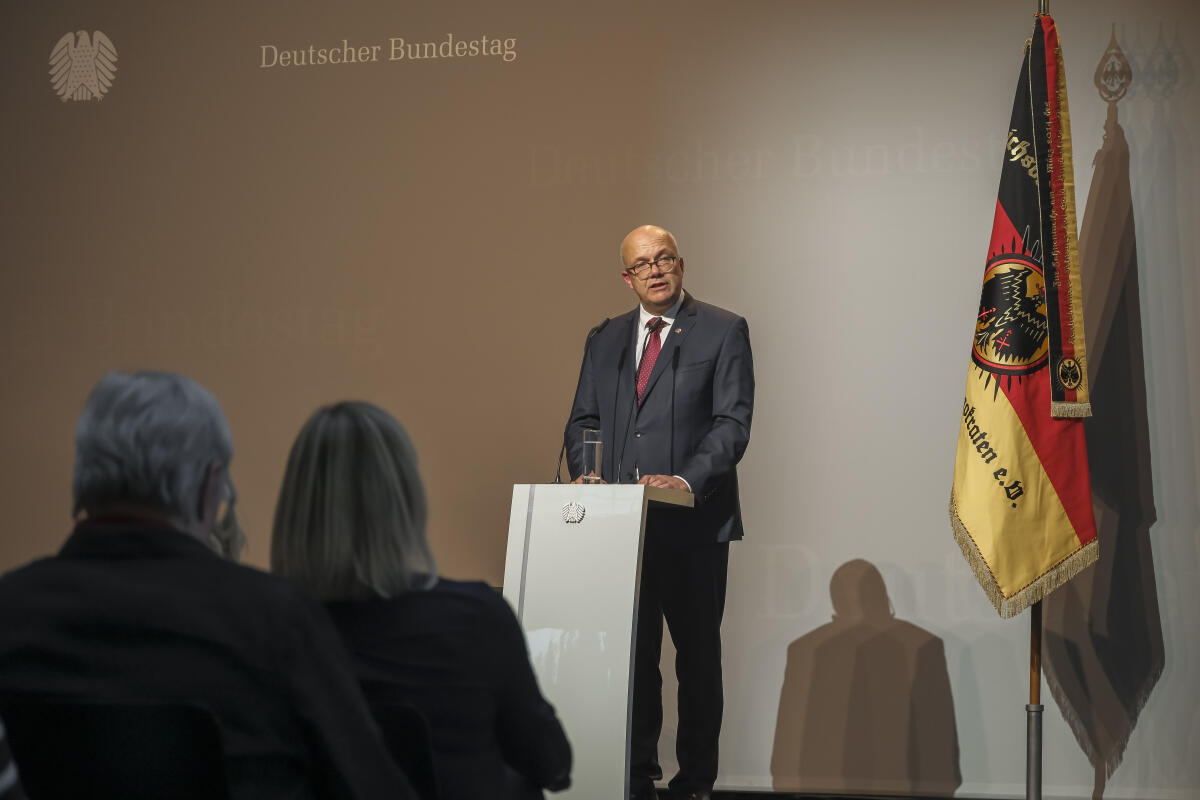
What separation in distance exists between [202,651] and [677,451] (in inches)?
95.8

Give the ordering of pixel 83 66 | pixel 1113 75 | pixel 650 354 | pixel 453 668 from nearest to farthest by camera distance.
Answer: pixel 453 668 < pixel 650 354 < pixel 1113 75 < pixel 83 66

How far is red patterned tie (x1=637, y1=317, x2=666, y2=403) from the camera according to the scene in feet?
12.3

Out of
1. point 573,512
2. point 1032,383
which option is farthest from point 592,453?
point 1032,383

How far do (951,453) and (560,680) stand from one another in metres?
2.02

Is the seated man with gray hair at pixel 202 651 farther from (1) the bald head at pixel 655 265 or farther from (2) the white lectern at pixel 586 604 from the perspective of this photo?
(1) the bald head at pixel 655 265

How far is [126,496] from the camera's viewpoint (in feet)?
4.81

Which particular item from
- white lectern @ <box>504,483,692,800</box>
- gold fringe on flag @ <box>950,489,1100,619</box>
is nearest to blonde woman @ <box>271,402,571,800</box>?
white lectern @ <box>504,483,692,800</box>

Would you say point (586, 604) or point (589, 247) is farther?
point (589, 247)

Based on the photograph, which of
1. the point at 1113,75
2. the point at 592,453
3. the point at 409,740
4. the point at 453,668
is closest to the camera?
the point at 409,740

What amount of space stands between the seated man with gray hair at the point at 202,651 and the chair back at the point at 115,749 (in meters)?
0.02

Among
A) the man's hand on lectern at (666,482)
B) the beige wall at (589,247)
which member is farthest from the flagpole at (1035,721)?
the man's hand on lectern at (666,482)

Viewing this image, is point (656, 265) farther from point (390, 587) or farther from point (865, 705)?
point (390, 587)

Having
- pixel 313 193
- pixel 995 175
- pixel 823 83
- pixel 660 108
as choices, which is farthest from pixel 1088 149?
pixel 313 193

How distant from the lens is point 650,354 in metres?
3.78
